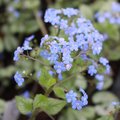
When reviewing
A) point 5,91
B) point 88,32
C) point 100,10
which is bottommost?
point 5,91

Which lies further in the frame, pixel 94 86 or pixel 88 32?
pixel 94 86

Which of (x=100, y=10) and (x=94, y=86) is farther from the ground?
(x=100, y=10)

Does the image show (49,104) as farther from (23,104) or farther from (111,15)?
(111,15)

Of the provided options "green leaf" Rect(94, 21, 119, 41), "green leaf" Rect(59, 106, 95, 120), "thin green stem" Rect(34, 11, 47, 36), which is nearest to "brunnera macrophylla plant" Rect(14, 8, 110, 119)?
"green leaf" Rect(59, 106, 95, 120)

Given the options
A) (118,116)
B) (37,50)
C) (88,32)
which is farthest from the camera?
(118,116)

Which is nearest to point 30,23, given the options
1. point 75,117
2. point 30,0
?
point 30,0

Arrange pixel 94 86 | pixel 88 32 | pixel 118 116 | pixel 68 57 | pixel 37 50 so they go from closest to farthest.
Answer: pixel 68 57 → pixel 37 50 → pixel 88 32 → pixel 118 116 → pixel 94 86

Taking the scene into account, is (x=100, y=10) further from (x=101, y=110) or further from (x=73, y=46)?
(x=73, y=46)

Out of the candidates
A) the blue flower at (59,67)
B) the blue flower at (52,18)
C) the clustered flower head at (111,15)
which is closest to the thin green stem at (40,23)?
the clustered flower head at (111,15)
